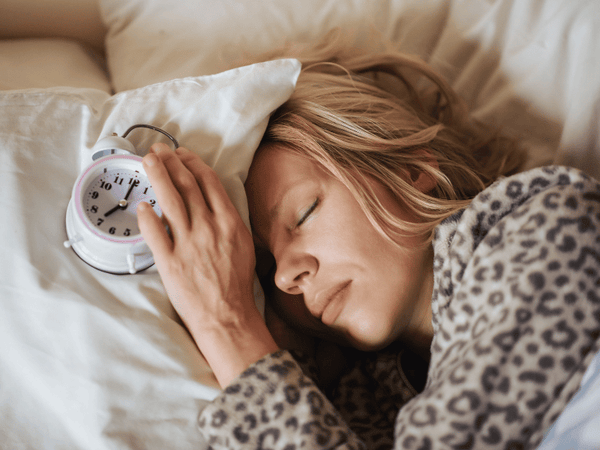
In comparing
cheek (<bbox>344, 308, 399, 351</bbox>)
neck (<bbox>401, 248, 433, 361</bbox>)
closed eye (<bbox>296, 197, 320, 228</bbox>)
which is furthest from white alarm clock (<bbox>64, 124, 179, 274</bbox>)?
neck (<bbox>401, 248, 433, 361</bbox>)

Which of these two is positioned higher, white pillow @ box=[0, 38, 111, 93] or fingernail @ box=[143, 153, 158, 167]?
fingernail @ box=[143, 153, 158, 167]

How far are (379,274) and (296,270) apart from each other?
6.2 inches

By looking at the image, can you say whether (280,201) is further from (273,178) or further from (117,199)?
(117,199)

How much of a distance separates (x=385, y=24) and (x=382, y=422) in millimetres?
1133

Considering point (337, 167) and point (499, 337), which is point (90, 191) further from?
point (499, 337)

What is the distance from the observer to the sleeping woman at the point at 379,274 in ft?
1.93

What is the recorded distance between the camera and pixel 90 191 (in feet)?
2.45

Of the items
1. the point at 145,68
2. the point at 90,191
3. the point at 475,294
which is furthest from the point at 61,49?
the point at 475,294

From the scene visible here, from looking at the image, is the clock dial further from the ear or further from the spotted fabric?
the ear

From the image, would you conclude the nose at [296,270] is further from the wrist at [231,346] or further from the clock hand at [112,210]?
the clock hand at [112,210]

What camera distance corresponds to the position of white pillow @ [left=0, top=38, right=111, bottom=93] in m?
1.08

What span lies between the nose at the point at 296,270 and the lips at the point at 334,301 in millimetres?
48

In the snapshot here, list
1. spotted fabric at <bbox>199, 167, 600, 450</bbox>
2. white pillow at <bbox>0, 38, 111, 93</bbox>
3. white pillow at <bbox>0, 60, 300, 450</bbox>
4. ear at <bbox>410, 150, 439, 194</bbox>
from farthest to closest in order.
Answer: white pillow at <bbox>0, 38, 111, 93</bbox>
ear at <bbox>410, 150, 439, 194</bbox>
white pillow at <bbox>0, 60, 300, 450</bbox>
spotted fabric at <bbox>199, 167, 600, 450</bbox>

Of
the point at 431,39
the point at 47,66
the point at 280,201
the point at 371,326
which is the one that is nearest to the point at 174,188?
the point at 280,201
